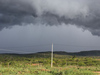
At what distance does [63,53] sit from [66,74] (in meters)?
157

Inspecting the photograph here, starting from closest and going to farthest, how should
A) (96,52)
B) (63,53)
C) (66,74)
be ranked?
(66,74), (63,53), (96,52)

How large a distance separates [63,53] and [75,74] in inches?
6156

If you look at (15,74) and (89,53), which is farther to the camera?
(89,53)

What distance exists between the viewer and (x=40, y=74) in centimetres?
2080

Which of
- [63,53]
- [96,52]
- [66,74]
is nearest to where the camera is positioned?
[66,74]

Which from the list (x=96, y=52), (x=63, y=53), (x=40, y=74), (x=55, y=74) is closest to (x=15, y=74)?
(x=40, y=74)

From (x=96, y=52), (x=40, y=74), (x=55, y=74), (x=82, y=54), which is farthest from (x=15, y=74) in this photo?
(x=96, y=52)

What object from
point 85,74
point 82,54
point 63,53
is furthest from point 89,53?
point 85,74

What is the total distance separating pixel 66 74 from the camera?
66.1 feet

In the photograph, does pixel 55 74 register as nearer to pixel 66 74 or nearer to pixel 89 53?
pixel 66 74

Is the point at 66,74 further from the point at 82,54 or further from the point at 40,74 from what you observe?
the point at 82,54

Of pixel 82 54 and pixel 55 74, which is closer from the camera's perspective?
pixel 55 74

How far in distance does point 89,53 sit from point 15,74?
173m

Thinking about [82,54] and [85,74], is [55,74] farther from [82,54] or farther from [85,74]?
[82,54]
